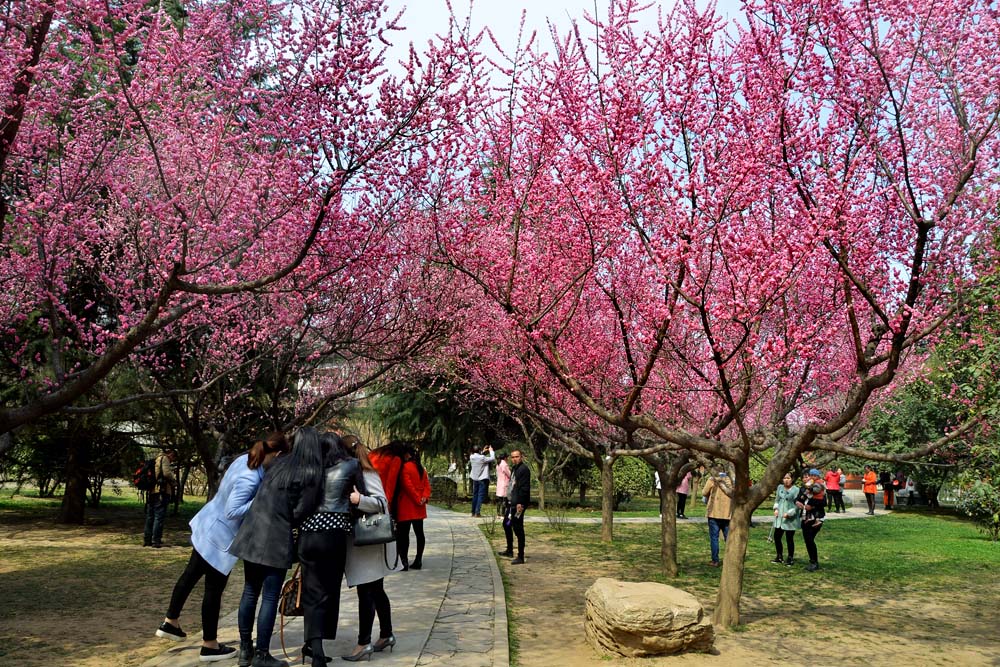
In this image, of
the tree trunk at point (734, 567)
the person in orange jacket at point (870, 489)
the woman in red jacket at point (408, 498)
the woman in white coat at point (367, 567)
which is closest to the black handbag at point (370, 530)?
the woman in white coat at point (367, 567)

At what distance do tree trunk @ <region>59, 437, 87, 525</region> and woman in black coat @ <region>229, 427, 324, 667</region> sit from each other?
1432cm

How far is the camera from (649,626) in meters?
7.48

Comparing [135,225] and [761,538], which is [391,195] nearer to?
[135,225]

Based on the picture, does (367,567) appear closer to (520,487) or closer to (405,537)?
(405,537)

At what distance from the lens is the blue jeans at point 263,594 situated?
620cm

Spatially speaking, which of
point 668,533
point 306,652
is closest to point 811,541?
point 668,533

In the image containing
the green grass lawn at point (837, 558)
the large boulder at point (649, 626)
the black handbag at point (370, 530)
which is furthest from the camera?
the green grass lawn at point (837, 558)

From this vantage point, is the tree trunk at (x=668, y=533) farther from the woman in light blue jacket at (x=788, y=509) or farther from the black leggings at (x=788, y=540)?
the black leggings at (x=788, y=540)

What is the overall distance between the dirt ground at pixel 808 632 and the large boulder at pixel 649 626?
0.35 ft

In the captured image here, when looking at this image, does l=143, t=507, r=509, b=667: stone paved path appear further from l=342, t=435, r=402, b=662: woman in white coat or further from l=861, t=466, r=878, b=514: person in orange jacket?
l=861, t=466, r=878, b=514: person in orange jacket

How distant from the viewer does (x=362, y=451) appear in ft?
21.7

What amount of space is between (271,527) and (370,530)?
78 centimetres

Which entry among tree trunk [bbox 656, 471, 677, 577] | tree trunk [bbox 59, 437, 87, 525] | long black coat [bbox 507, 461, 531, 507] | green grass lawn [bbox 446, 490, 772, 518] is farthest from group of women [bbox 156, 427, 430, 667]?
green grass lawn [bbox 446, 490, 772, 518]

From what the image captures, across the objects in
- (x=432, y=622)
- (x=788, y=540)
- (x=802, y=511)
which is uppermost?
(x=802, y=511)
